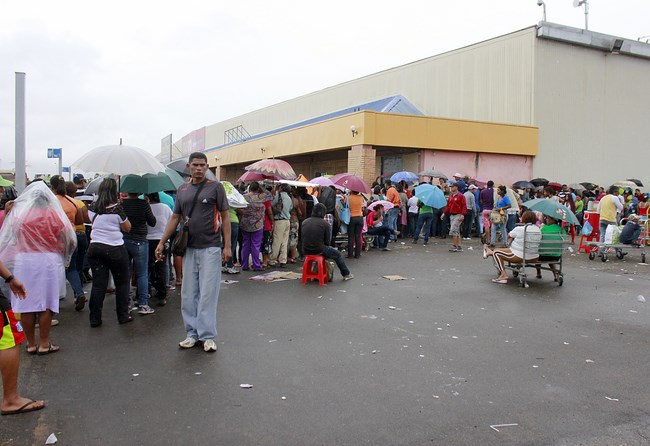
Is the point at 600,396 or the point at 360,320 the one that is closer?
the point at 600,396

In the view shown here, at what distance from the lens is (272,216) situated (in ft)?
35.3

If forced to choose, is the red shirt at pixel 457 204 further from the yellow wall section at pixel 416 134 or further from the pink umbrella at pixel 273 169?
the yellow wall section at pixel 416 134

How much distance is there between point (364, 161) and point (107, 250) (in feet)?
49.4

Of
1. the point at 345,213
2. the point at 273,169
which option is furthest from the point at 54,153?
the point at 345,213

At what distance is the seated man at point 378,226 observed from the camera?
45.3ft

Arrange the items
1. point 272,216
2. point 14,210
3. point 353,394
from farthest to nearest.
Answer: point 272,216
point 14,210
point 353,394

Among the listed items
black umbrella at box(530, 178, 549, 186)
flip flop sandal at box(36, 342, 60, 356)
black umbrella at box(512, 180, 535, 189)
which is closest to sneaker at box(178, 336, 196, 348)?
flip flop sandal at box(36, 342, 60, 356)

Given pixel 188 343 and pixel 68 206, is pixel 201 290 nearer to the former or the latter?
pixel 188 343

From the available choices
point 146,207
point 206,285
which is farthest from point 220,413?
point 146,207

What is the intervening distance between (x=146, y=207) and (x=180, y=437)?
4.01 m

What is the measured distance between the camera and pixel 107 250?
6.13 meters

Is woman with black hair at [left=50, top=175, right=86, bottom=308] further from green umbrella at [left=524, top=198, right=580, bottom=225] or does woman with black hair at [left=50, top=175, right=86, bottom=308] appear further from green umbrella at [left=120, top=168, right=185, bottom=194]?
green umbrella at [left=524, top=198, right=580, bottom=225]

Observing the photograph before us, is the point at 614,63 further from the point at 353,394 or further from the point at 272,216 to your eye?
the point at 353,394

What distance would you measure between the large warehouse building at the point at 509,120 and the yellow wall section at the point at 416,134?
1.8 inches
